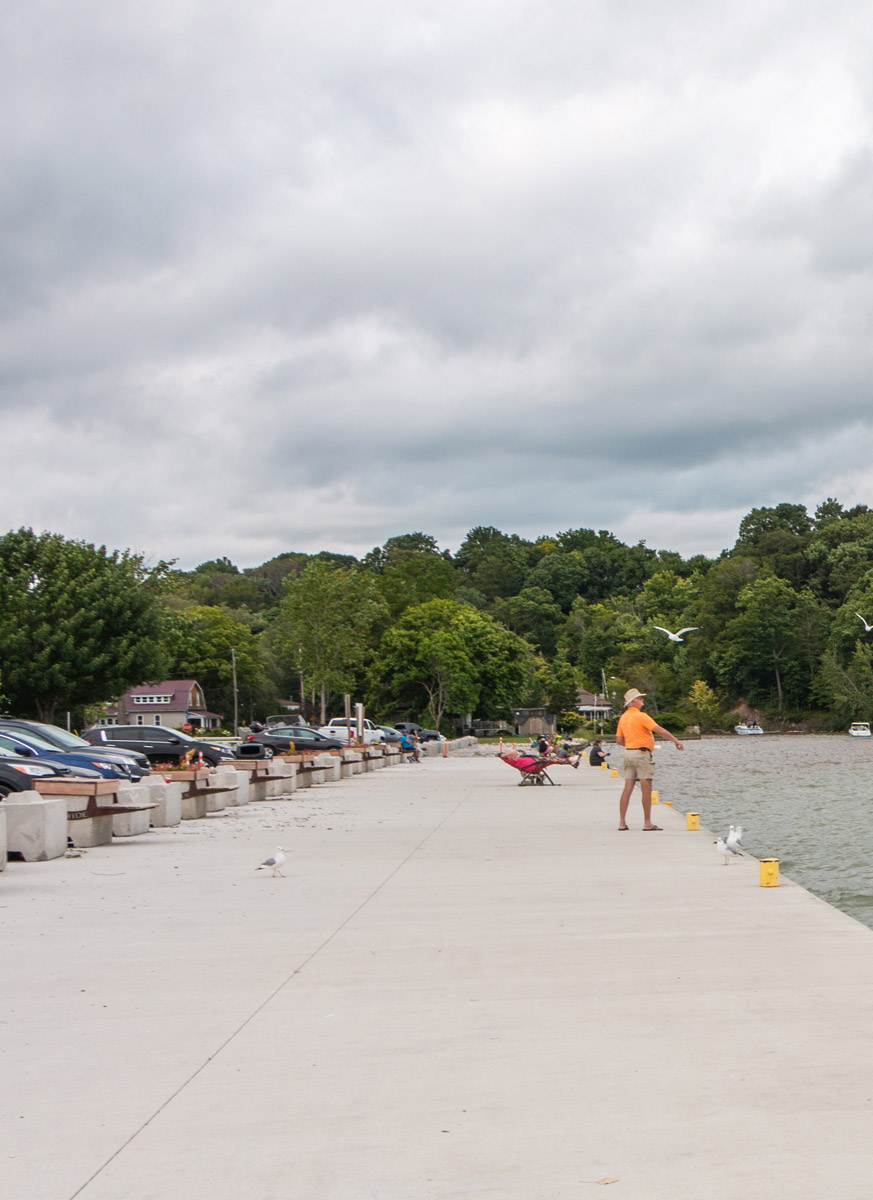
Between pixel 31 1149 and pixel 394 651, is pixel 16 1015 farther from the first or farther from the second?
pixel 394 651

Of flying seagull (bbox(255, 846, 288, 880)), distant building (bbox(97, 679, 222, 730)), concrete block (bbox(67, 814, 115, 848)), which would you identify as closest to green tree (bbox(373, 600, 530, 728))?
distant building (bbox(97, 679, 222, 730))

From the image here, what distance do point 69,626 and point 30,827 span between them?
3273 cm

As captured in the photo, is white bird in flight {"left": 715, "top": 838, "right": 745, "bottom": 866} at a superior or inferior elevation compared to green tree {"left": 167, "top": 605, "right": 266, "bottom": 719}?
inferior

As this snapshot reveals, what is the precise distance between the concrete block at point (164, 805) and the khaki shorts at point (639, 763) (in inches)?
267

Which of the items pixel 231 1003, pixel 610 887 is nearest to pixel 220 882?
pixel 610 887

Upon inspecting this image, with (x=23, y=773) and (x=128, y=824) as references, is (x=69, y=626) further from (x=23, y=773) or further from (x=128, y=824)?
(x=128, y=824)

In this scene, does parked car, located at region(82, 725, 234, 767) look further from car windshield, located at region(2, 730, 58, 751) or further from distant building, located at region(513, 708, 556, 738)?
distant building, located at region(513, 708, 556, 738)

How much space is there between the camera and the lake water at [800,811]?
14.7 metres

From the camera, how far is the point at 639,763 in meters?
16.1

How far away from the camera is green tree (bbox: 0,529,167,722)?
44.7 meters

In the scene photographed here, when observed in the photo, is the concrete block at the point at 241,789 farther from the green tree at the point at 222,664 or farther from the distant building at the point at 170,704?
the green tree at the point at 222,664

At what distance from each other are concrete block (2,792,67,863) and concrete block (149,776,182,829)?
14.2 ft

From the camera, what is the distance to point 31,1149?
4523 mm

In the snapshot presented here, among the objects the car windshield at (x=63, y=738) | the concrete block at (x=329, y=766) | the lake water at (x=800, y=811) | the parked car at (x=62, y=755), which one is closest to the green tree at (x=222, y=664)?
the lake water at (x=800, y=811)
